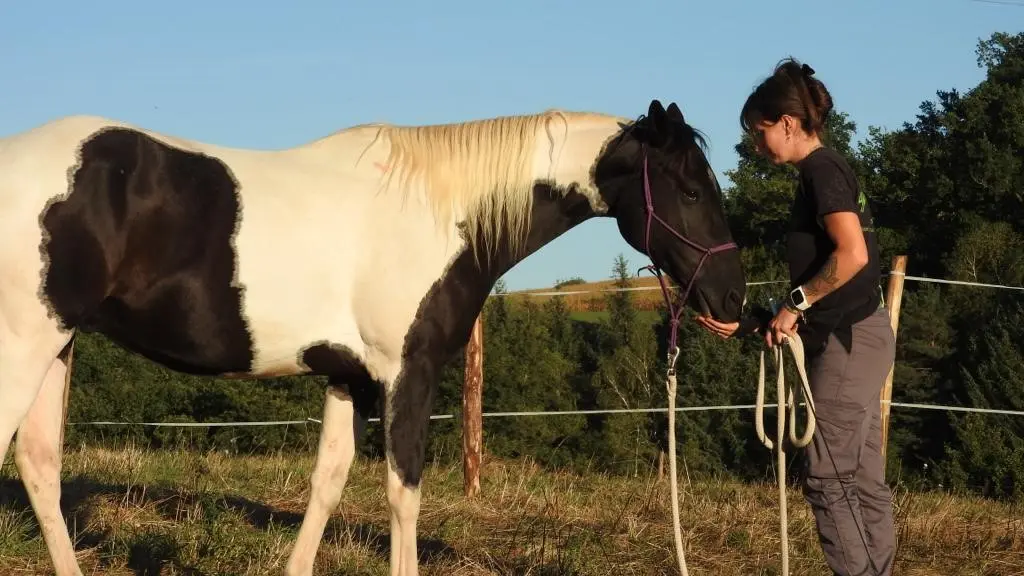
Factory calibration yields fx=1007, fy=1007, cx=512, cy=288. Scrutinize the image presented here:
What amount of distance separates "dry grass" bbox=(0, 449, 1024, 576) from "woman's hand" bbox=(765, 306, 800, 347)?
1514 millimetres

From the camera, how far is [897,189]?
4138cm

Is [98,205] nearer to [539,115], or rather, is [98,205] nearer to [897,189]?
[539,115]

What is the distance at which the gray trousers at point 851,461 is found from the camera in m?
3.58

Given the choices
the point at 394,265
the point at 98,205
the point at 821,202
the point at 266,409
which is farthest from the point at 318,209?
the point at 266,409

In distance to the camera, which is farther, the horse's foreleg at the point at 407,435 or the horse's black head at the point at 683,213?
the horse's black head at the point at 683,213

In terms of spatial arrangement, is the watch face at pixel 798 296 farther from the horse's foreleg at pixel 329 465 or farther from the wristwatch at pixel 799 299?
the horse's foreleg at pixel 329 465

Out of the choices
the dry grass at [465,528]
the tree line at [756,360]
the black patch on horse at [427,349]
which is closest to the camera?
the black patch on horse at [427,349]

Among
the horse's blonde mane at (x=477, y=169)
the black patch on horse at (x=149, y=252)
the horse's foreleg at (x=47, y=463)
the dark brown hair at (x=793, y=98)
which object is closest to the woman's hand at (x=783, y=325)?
the dark brown hair at (x=793, y=98)

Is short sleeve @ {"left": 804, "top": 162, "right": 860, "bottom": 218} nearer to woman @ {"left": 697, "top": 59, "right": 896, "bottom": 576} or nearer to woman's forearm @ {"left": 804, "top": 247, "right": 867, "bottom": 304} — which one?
woman @ {"left": 697, "top": 59, "right": 896, "bottom": 576}

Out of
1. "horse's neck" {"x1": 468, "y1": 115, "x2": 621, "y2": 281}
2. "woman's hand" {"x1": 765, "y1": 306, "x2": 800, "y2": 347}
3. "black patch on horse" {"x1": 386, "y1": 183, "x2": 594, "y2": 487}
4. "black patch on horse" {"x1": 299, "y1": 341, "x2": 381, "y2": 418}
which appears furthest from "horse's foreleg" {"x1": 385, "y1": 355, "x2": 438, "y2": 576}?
"woman's hand" {"x1": 765, "y1": 306, "x2": 800, "y2": 347}

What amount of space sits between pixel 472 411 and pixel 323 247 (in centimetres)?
377

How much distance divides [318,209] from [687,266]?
1.49 m

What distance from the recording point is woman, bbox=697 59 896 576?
141 inches

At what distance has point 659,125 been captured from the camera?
4.07m
